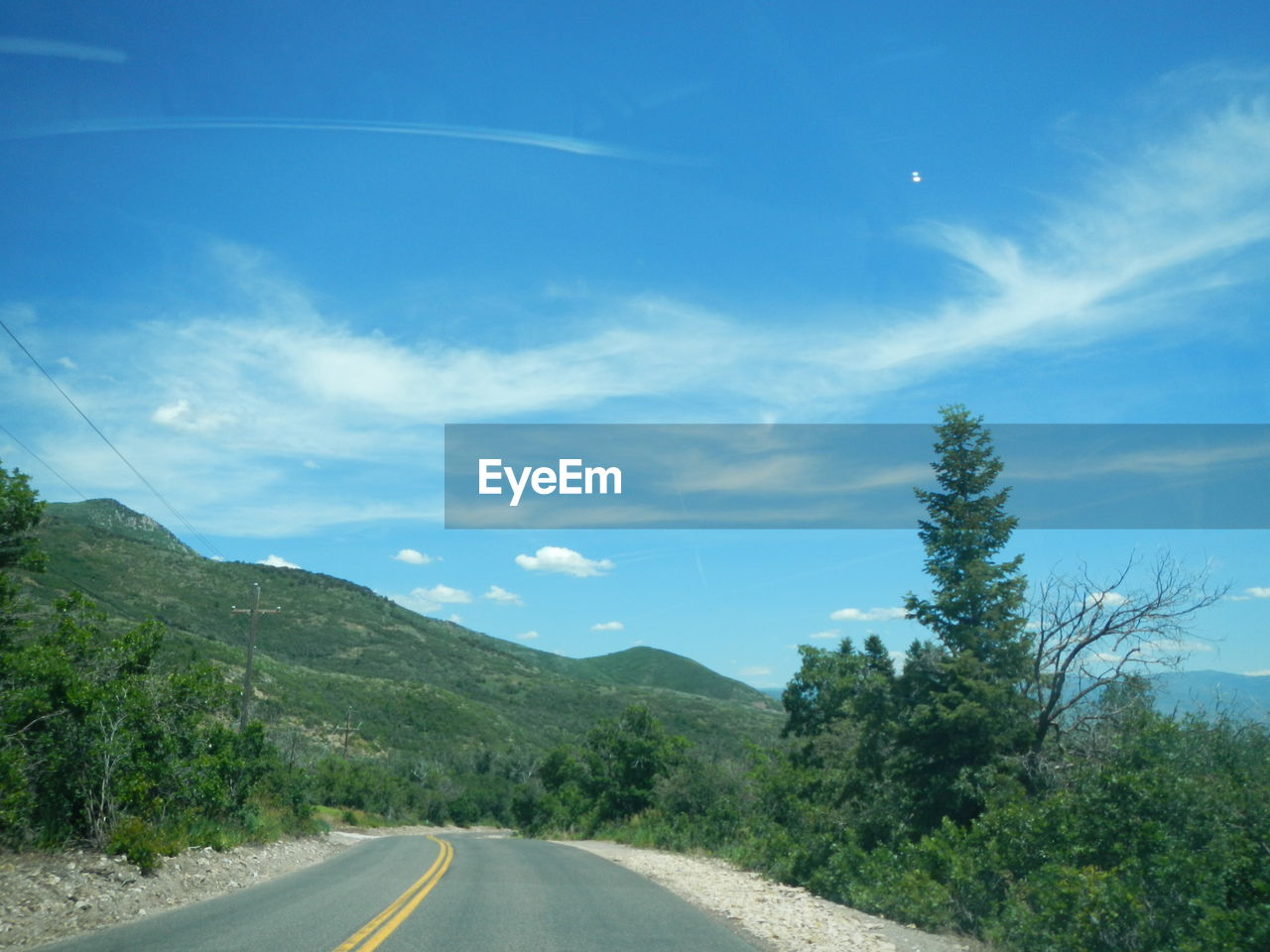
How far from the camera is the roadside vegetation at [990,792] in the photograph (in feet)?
33.2

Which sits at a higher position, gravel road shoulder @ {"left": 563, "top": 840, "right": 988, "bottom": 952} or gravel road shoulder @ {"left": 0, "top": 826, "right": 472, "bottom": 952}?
gravel road shoulder @ {"left": 0, "top": 826, "right": 472, "bottom": 952}

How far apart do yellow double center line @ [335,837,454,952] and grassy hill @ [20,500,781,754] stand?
31.4 meters

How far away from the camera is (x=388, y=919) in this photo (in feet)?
37.1

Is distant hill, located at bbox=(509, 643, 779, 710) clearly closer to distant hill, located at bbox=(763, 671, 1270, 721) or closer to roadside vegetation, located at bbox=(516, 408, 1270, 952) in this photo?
roadside vegetation, located at bbox=(516, 408, 1270, 952)

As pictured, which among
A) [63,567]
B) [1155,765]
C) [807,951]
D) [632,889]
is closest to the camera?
[807,951]

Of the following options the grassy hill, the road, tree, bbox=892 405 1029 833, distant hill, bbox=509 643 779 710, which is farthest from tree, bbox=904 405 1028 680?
distant hill, bbox=509 643 779 710

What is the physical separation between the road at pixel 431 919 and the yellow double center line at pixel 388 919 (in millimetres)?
14

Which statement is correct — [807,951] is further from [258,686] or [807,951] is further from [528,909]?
[258,686]

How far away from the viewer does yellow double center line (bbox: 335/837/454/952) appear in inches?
371

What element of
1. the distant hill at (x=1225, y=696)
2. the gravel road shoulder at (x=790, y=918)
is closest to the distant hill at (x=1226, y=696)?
the distant hill at (x=1225, y=696)

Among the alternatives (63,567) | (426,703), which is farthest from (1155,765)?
(426,703)

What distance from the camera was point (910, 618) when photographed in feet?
80.1

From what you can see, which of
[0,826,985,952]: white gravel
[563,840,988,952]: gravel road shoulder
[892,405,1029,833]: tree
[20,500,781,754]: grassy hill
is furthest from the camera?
[20,500,781,754]: grassy hill

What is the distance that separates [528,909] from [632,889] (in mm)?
4438
